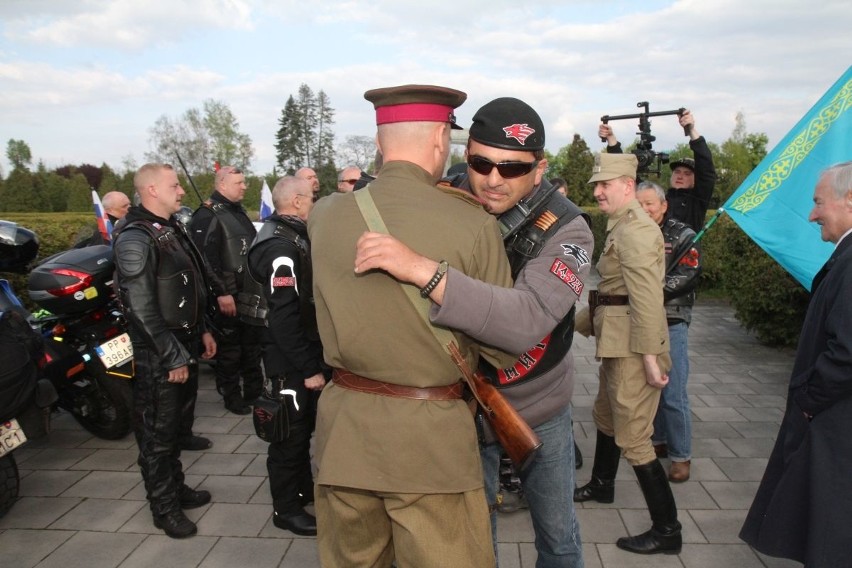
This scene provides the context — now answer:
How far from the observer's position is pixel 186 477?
427cm

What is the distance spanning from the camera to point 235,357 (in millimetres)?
5633

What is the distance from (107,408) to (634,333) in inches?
160

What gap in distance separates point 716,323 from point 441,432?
857 centimetres

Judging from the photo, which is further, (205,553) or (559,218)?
(205,553)

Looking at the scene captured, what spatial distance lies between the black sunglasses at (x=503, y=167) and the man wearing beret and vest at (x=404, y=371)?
31cm

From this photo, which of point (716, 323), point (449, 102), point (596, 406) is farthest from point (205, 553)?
point (716, 323)

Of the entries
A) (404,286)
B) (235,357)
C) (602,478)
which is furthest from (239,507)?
(404,286)

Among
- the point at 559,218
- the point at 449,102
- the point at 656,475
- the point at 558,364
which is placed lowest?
the point at 656,475

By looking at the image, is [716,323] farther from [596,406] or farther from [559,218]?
[559,218]

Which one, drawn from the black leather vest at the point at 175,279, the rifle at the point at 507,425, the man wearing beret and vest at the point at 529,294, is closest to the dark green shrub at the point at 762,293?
the man wearing beret and vest at the point at 529,294

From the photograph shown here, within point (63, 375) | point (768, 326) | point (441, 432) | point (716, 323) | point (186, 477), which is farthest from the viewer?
point (716, 323)

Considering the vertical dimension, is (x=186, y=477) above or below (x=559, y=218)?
below

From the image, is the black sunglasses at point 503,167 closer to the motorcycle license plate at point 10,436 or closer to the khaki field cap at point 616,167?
the khaki field cap at point 616,167

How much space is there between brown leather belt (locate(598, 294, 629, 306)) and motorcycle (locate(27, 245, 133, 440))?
11.0ft
